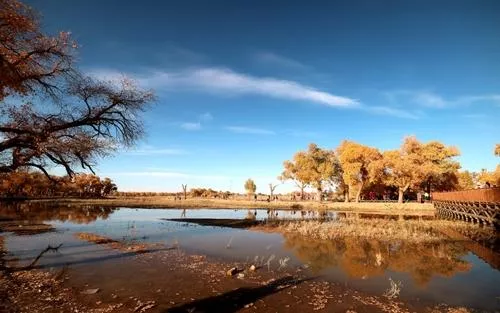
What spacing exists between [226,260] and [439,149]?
75.7 metres

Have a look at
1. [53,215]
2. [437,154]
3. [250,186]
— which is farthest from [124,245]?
[250,186]

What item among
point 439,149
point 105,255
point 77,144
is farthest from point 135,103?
point 439,149

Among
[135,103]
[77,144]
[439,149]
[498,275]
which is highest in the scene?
[439,149]

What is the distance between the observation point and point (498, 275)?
57.8 feet

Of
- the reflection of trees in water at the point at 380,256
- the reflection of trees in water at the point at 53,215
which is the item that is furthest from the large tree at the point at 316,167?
the reflection of trees in water at the point at 380,256

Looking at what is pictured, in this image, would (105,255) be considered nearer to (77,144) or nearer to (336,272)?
(77,144)

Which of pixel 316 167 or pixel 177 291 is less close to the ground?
pixel 316 167

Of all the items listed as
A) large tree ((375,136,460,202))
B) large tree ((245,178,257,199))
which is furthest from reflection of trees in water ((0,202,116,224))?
large tree ((245,178,257,199))

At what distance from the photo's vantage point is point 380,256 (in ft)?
69.5

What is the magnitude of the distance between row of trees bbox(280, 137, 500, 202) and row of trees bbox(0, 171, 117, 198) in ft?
232

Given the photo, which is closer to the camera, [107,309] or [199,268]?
[107,309]

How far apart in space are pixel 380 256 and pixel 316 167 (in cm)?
6868

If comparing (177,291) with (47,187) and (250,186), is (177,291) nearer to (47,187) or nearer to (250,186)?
(47,187)

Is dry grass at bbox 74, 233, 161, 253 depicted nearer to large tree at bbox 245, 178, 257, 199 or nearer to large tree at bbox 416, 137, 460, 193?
large tree at bbox 416, 137, 460, 193
